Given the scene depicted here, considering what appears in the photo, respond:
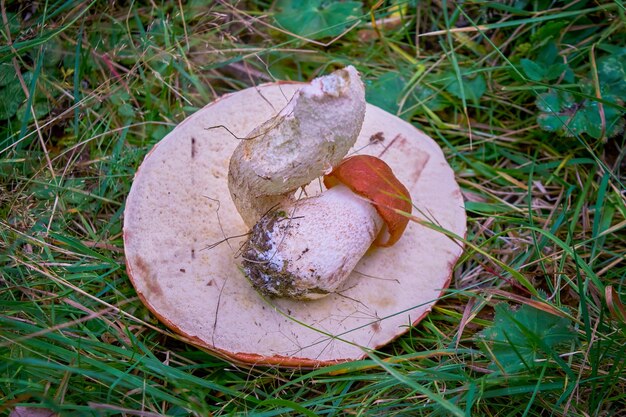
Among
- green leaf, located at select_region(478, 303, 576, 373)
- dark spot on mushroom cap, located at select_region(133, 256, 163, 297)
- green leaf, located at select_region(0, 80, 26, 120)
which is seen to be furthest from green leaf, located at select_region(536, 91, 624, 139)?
green leaf, located at select_region(0, 80, 26, 120)

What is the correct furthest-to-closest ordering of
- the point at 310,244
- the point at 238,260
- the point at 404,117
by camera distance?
the point at 404,117 < the point at 238,260 < the point at 310,244

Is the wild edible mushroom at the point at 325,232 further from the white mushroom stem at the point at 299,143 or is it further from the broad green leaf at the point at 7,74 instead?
the broad green leaf at the point at 7,74

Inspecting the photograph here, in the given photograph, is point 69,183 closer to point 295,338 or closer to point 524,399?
point 295,338

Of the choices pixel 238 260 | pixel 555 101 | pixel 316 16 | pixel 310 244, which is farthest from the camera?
pixel 316 16

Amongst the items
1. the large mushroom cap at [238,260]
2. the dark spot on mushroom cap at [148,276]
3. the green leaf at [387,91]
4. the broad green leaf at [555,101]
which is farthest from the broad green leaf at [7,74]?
the broad green leaf at [555,101]

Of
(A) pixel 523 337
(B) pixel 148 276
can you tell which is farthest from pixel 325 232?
(A) pixel 523 337

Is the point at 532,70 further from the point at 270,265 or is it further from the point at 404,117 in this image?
the point at 270,265

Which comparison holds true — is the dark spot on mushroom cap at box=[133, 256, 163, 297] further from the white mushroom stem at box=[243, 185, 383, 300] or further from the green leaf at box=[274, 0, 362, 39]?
the green leaf at box=[274, 0, 362, 39]
